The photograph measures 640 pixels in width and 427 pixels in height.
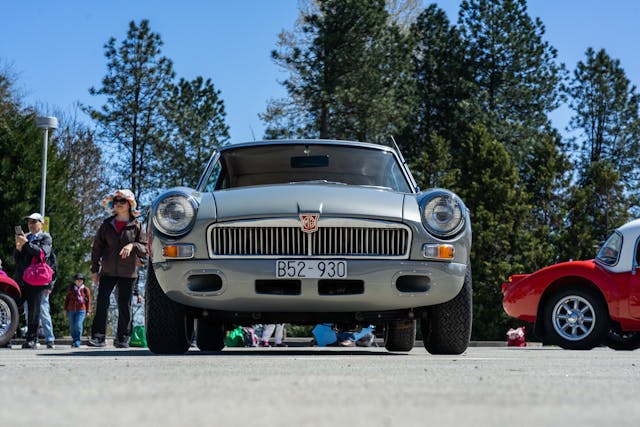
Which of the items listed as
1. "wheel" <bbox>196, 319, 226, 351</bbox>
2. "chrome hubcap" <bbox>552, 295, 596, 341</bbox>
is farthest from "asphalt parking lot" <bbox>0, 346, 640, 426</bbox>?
"chrome hubcap" <bbox>552, 295, 596, 341</bbox>

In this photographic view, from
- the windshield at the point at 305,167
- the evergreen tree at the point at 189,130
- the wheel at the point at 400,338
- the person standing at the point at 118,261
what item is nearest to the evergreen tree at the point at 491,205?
the evergreen tree at the point at 189,130

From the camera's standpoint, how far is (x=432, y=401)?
11.8 ft

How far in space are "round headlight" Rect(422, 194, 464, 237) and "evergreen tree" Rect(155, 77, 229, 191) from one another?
38838mm

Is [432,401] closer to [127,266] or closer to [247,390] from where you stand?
[247,390]

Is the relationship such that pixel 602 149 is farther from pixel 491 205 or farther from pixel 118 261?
pixel 118 261

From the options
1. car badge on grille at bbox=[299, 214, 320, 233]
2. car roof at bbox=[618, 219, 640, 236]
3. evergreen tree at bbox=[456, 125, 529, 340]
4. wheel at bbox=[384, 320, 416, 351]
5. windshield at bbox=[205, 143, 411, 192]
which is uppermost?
evergreen tree at bbox=[456, 125, 529, 340]

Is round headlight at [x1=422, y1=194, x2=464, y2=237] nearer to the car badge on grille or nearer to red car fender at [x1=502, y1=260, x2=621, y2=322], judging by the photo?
the car badge on grille

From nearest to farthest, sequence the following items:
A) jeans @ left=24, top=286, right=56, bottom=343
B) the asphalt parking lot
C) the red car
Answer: the asphalt parking lot → the red car → jeans @ left=24, top=286, right=56, bottom=343

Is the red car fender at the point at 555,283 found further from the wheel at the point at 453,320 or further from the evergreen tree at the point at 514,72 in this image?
the evergreen tree at the point at 514,72

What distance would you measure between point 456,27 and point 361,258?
148ft

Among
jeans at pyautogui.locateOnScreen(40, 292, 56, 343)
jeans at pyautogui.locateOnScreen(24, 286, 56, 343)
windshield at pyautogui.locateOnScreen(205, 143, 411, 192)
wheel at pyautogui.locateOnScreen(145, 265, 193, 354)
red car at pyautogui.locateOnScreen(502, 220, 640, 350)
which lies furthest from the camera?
jeans at pyautogui.locateOnScreen(40, 292, 56, 343)

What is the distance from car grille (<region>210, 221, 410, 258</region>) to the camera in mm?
7277

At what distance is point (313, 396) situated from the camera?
12.2 feet

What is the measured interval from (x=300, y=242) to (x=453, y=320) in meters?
1.36
